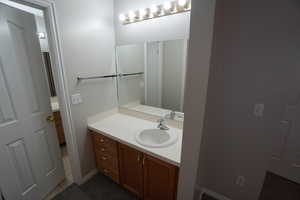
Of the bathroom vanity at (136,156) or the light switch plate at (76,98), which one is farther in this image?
the light switch plate at (76,98)

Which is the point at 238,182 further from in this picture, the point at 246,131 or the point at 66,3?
the point at 66,3

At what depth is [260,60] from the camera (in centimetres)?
119

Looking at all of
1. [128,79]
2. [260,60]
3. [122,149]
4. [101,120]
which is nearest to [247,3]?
[260,60]

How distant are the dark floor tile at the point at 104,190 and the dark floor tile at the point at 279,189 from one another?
5.19 feet

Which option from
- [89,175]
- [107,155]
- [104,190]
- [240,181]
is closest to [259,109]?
[240,181]

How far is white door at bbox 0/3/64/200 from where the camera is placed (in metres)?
1.22

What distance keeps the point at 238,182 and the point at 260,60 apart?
1276mm

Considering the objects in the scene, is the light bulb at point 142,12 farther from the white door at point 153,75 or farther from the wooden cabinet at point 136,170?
the wooden cabinet at point 136,170

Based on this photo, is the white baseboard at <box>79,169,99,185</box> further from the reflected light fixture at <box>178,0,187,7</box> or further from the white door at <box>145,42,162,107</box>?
the reflected light fixture at <box>178,0,187,7</box>

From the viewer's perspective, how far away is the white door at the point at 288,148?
1547 mm

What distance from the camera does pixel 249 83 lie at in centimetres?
126

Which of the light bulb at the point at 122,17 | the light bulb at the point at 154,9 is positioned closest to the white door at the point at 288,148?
the light bulb at the point at 154,9

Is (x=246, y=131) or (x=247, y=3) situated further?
(x=246, y=131)

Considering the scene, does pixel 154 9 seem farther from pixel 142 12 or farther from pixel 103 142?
pixel 103 142
